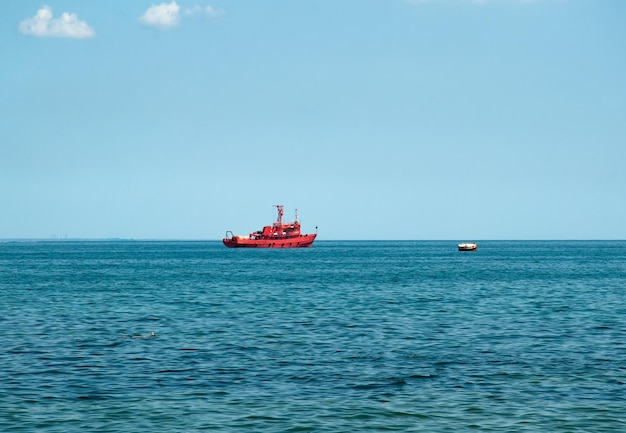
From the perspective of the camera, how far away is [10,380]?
24984 millimetres

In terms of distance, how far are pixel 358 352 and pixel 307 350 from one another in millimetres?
2175

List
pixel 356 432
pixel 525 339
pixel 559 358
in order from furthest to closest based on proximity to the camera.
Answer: pixel 525 339 < pixel 559 358 < pixel 356 432

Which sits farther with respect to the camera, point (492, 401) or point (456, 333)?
point (456, 333)

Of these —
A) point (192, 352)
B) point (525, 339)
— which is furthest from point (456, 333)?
point (192, 352)

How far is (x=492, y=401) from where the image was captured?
72.7 feet

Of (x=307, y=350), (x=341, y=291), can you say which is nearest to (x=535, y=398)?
(x=307, y=350)

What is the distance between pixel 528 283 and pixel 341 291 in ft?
77.9

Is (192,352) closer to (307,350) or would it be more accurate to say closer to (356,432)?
(307,350)

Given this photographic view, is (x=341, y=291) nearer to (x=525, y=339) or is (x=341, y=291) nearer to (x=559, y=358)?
(x=525, y=339)

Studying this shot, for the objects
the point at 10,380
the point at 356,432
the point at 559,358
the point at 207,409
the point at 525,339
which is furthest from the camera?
the point at 525,339

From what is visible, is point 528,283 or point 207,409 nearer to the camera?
point 207,409

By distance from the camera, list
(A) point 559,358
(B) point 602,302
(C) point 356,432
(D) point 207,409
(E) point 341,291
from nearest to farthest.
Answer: (C) point 356,432
(D) point 207,409
(A) point 559,358
(B) point 602,302
(E) point 341,291

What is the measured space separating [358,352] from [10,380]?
13.2 m

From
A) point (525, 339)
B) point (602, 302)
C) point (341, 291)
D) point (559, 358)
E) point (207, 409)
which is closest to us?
point (207, 409)
